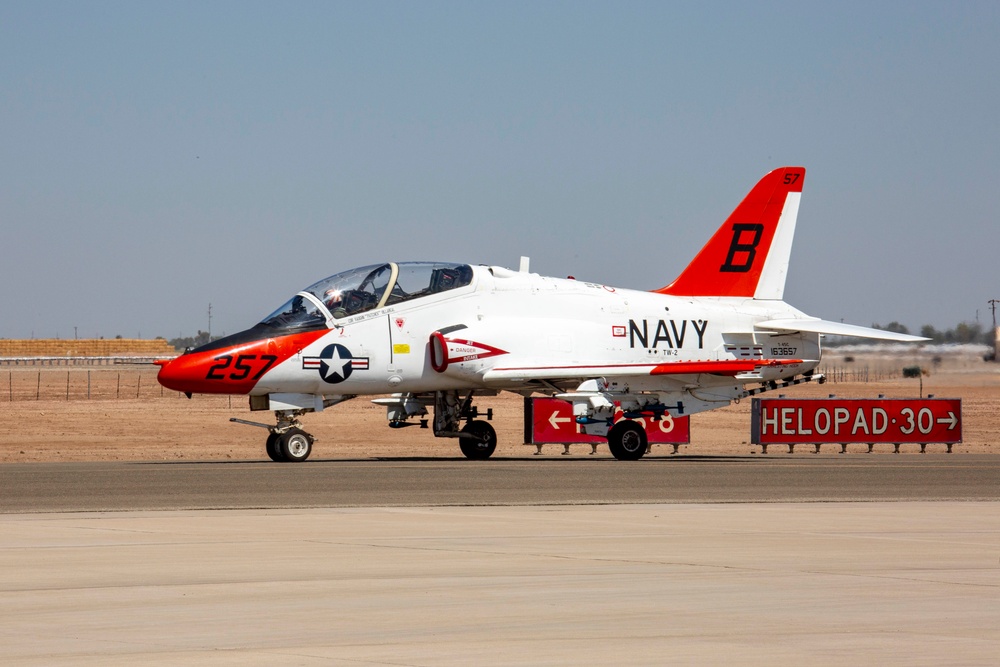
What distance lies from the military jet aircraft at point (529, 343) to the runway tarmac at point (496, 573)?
6204 mm

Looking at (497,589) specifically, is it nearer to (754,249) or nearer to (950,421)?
(754,249)

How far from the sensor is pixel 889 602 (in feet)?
31.4

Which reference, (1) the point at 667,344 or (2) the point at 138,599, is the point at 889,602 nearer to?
(2) the point at 138,599

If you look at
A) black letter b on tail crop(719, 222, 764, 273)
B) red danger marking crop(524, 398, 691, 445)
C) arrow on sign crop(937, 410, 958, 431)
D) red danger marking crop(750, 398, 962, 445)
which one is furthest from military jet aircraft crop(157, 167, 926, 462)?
arrow on sign crop(937, 410, 958, 431)

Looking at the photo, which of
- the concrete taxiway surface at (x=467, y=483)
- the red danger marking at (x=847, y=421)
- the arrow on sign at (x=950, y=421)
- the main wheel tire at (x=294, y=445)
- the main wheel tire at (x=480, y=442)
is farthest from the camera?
the arrow on sign at (x=950, y=421)

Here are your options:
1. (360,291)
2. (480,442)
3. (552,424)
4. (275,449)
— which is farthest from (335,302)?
(552,424)

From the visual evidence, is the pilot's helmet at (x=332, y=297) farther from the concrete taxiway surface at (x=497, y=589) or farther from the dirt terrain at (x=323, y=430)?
the concrete taxiway surface at (x=497, y=589)

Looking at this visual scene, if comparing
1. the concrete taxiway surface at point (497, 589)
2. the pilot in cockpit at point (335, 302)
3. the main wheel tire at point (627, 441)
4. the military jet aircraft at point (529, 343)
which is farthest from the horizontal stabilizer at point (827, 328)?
the concrete taxiway surface at point (497, 589)

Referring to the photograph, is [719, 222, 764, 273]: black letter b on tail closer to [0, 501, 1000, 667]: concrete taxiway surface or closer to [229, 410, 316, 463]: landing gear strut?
[229, 410, 316, 463]: landing gear strut

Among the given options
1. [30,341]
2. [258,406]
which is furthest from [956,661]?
[30,341]

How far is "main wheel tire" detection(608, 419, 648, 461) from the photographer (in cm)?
2753

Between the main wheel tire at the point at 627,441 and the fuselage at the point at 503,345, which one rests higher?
the fuselage at the point at 503,345

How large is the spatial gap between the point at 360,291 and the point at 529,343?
3.49 metres

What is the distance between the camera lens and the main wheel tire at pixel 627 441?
2753cm
